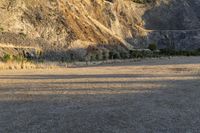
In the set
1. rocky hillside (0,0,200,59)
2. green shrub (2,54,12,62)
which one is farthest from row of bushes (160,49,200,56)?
green shrub (2,54,12,62)

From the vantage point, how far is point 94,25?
71.0 meters

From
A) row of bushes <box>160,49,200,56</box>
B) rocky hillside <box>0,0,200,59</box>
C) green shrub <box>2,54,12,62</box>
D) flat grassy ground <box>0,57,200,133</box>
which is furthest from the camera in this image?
row of bushes <box>160,49,200,56</box>

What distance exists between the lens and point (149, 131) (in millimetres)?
9523

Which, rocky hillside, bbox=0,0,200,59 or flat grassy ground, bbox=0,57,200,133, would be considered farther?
rocky hillside, bbox=0,0,200,59

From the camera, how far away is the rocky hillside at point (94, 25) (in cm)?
5559

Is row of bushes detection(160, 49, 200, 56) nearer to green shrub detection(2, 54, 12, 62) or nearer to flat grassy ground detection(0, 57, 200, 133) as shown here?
green shrub detection(2, 54, 12, 62)

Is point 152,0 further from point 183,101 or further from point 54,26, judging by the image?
point 183,101

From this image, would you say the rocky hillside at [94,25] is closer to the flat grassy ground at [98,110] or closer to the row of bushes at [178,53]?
the row of bushes at [178,53]

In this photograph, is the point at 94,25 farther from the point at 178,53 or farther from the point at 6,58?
the point at 178,53

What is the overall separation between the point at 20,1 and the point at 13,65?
21105 mm

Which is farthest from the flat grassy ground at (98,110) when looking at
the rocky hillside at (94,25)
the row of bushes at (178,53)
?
the row of bushes at (178,53)

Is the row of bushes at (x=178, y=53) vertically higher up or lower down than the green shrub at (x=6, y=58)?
lower down

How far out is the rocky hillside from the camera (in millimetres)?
55594

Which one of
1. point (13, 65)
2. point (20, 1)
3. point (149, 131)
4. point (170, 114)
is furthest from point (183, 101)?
point (20, 1)
